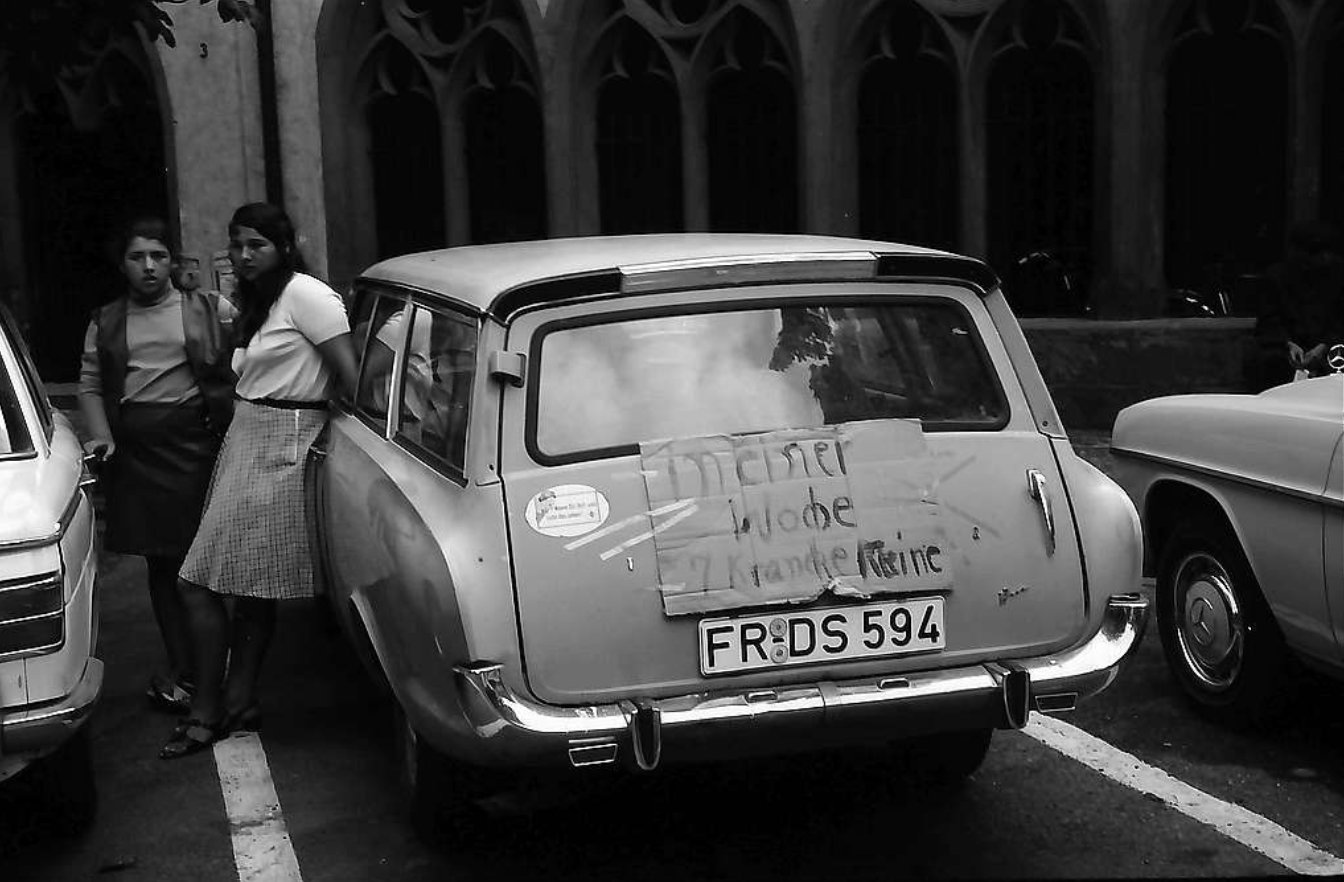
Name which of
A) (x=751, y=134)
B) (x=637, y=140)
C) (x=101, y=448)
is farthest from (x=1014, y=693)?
(x=637, y=140)

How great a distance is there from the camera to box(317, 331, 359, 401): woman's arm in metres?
5.64

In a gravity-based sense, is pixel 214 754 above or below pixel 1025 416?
below

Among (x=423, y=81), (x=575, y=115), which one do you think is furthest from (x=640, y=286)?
(x=423, y=81)

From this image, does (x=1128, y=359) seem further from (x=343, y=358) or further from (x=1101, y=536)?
(x=1101, y=536)

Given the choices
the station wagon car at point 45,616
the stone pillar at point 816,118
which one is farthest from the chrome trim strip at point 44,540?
the stone pillar at point 816,118

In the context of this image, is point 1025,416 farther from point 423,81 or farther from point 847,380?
point 423,81

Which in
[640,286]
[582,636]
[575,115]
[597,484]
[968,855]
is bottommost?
[968,855]

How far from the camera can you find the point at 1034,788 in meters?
5.06

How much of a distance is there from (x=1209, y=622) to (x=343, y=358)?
2986 mm

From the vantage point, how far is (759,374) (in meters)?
4.27

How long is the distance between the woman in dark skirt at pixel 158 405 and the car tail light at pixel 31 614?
162 centimetres

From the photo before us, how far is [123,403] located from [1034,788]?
11.0 ft

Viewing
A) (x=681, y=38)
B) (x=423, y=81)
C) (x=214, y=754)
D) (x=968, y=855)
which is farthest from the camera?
(x=423, y=81)

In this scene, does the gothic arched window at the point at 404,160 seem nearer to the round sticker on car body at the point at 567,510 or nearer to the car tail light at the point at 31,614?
the car tail light at the point at 31,614
